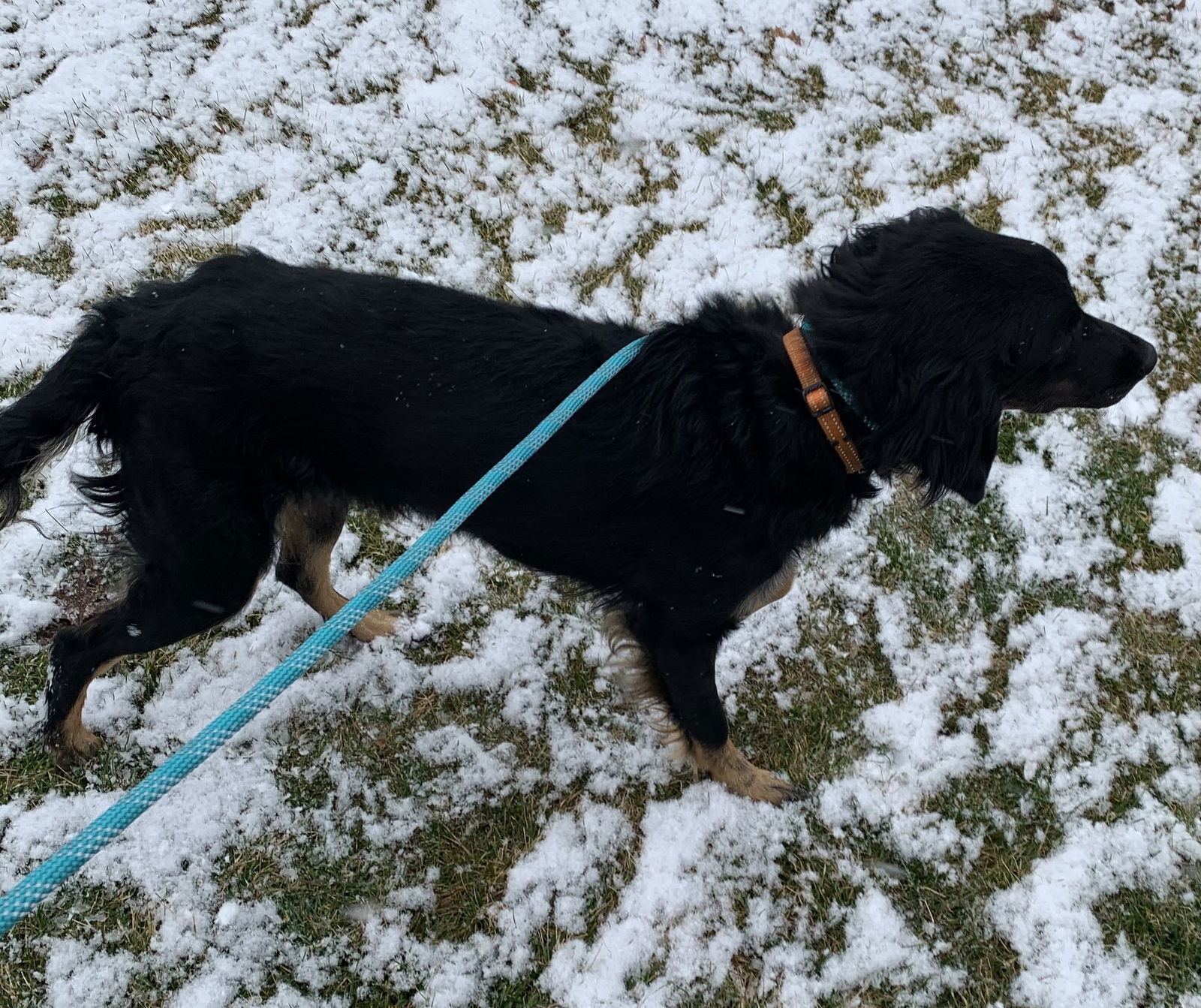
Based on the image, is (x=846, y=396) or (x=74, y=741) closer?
(x=846, y=396)

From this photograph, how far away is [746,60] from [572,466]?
4313 mm

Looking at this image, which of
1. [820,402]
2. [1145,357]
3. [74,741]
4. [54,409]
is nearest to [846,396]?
[820,402]

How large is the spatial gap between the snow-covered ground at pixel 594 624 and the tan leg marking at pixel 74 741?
9 cm

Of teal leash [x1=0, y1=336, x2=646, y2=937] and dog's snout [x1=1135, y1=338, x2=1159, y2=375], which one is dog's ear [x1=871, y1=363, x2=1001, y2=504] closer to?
dog's snout [x1=1135, y1=338, x2=1159, y2=375]

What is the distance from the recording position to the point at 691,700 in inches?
107

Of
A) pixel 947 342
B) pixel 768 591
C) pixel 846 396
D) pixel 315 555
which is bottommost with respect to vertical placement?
pixel 315 555

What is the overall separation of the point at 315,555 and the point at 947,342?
7.60 ft

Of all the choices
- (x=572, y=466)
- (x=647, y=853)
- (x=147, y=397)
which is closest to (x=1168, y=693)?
(x=647, y=853)

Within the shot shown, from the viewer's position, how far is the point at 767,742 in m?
3.19

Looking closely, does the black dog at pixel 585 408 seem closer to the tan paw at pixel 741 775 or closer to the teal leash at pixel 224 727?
the teal leash at pixel 224 727

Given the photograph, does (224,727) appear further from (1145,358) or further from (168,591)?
(1145,358)

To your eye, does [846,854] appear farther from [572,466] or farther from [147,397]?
[147,397]

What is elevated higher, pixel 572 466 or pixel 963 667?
pixel 572 466

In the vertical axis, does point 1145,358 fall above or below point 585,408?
above
